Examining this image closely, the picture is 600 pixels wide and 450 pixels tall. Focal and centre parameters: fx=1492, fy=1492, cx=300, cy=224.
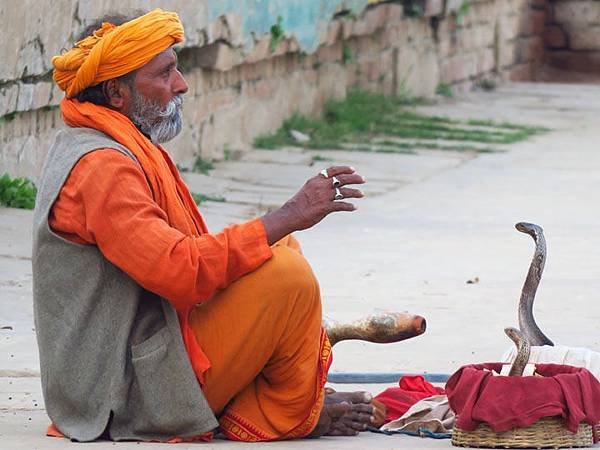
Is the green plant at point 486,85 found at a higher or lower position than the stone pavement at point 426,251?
lower

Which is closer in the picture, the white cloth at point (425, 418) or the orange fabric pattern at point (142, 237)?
the orange fabric pattern at point (142, 237)

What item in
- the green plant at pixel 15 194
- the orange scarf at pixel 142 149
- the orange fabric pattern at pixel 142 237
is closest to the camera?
the orange fabric pattern at pixel 142 237

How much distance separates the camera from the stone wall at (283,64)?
24.0ft

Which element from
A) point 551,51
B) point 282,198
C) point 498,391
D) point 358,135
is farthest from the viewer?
point 551,51

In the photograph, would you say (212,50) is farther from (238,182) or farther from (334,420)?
(334,420)

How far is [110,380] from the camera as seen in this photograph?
11.8 feet

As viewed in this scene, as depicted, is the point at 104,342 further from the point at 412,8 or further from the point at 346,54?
the point at 412,8

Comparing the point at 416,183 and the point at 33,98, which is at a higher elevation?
the point at 33,98

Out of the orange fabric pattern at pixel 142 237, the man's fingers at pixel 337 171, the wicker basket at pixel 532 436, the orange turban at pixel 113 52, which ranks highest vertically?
the orange turban at pixel 113 52

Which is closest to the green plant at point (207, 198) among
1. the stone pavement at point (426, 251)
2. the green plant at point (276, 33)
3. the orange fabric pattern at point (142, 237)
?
the stone pavement at point (426, 251)

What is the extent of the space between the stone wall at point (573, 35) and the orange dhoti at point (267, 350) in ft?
44.3

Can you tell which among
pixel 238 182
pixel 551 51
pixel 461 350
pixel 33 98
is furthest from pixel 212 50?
pixel 551 51

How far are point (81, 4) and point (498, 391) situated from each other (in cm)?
467

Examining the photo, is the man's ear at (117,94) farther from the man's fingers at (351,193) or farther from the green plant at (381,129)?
the green plant at (381,129)
